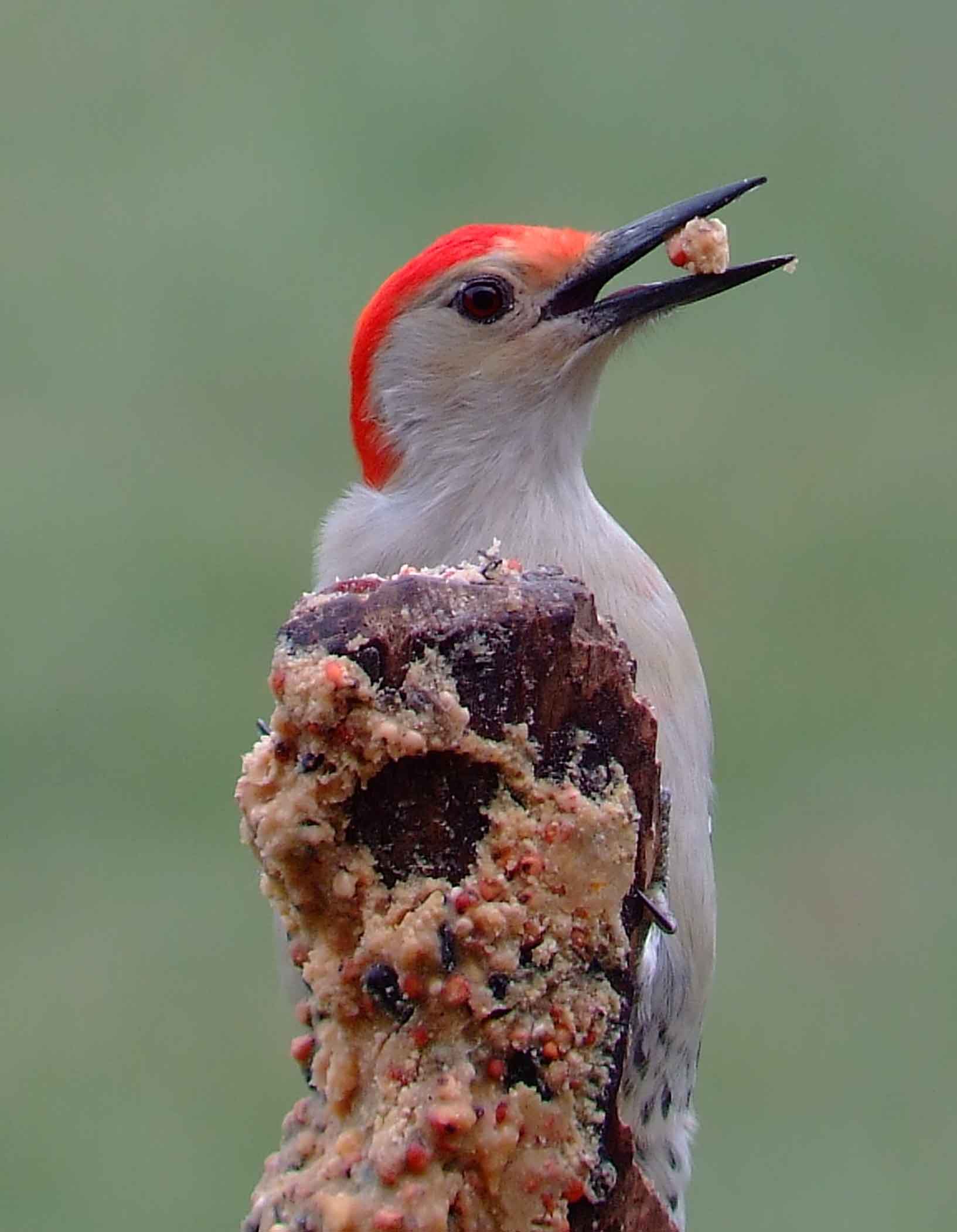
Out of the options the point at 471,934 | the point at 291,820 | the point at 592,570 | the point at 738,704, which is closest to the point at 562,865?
the point at 471,934

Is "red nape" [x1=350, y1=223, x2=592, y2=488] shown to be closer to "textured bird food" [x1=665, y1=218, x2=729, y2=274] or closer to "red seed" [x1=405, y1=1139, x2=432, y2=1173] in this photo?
"textured bird food" [x1=665, y1=218, x2=729, y2=274]

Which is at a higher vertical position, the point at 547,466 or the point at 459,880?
the point at 547,466

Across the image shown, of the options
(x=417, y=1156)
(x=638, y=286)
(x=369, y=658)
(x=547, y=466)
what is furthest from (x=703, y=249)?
(x=417, y=1156)

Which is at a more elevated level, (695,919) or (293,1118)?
(695,919)

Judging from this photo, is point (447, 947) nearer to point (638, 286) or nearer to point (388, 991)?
point (388, 991)

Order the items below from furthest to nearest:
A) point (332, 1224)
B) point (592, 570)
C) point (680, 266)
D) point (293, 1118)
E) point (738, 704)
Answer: point (738, 704) < point (680, 266) < point (592, 570) < point (293, 1118) < point (332, 1224)

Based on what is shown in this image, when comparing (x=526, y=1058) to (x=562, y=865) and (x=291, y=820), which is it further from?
(x=291, y=820)

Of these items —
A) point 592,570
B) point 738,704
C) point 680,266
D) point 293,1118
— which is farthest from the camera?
point 738,704
